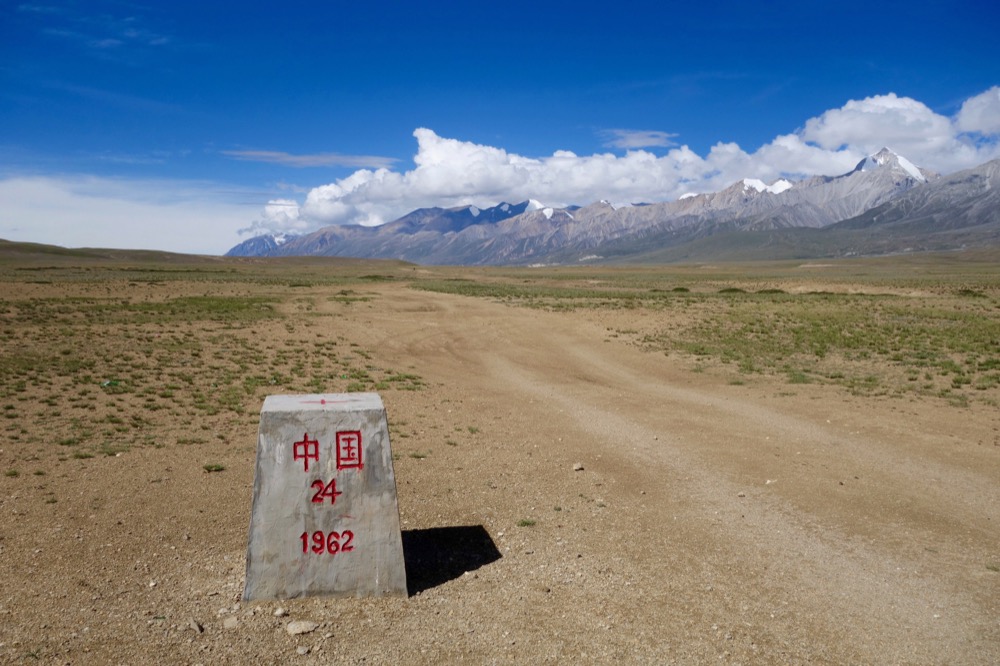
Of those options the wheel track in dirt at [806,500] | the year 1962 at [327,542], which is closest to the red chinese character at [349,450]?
the year 1962 at [327,542]

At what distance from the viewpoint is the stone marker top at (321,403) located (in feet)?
24.2

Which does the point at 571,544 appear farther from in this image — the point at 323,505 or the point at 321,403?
the point at 321,403

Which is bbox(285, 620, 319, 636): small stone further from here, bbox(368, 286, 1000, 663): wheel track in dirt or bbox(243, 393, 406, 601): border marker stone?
bbox(368, 286, 1000, 663): wheel track in dirt

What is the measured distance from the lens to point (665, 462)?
13.2m

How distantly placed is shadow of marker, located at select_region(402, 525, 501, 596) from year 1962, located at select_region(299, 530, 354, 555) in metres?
0.94

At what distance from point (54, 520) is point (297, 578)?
443 centimetres

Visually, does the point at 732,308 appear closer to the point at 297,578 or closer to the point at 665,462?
the point at 665,462

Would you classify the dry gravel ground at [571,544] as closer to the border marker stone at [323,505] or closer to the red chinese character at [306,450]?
the border marker stone at [323,505]

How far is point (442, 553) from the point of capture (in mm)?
8906

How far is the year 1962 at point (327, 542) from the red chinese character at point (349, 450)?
0.79 metres

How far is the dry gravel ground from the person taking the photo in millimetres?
6797

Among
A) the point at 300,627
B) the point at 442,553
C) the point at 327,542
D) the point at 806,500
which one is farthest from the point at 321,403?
the point at 806,500

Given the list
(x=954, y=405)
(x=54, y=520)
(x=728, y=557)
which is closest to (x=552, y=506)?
(x=728, y=557)

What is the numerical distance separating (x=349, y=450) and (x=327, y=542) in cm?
110
